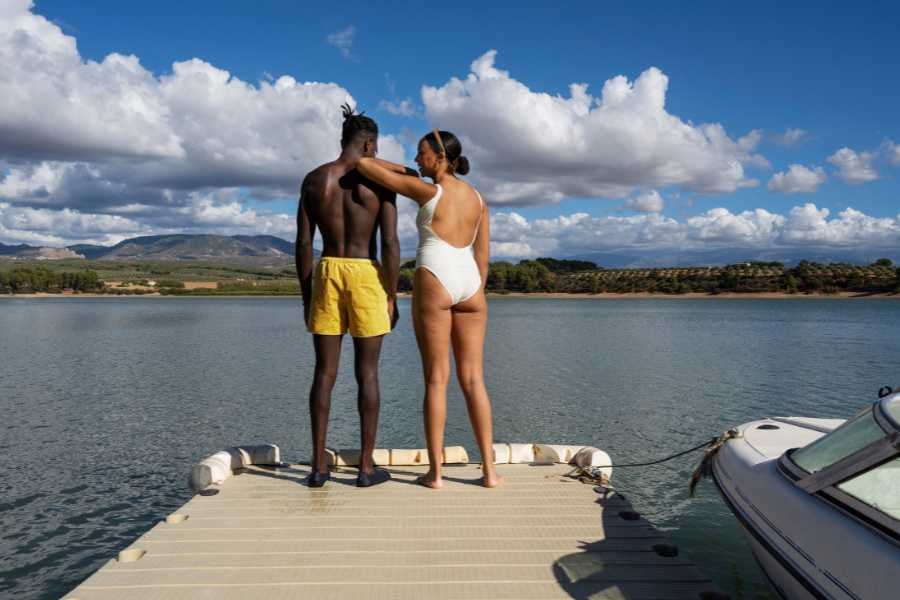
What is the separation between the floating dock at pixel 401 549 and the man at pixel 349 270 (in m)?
0.64

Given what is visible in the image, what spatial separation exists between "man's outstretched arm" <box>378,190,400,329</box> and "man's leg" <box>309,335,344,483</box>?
0.59 m

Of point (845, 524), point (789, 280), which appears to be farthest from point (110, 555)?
point (789, 280)

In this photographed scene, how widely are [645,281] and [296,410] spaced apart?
121 meters

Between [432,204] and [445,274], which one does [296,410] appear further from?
[432,204]

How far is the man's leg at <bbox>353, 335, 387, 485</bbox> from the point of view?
4.97 meters

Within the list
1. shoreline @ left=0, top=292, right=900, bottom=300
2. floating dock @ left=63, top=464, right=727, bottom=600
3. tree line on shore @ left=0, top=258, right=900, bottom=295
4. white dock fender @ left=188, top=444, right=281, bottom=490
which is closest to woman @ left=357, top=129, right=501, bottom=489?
floating dock @ left=63, top=464, right=727, bottom=600

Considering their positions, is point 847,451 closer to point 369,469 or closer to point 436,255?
point 436,255

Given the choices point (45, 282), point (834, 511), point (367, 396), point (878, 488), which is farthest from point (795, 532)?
point (45, 282)

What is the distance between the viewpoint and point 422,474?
18.1ft

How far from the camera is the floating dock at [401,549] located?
3.19 m

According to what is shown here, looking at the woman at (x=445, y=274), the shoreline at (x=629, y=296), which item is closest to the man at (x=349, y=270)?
the woman at (x=445, y=274)

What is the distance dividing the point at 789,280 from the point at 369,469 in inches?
4718

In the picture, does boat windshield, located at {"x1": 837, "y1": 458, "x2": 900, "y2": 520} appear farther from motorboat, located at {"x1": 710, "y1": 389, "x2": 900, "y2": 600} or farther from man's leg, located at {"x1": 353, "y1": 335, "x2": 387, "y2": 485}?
man's leg, located at {"x1": 353, "y1": 335, "x2": 387, "y2": 485}

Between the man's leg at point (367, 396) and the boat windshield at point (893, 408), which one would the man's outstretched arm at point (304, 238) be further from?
the boat windshield at point (893, 408)
